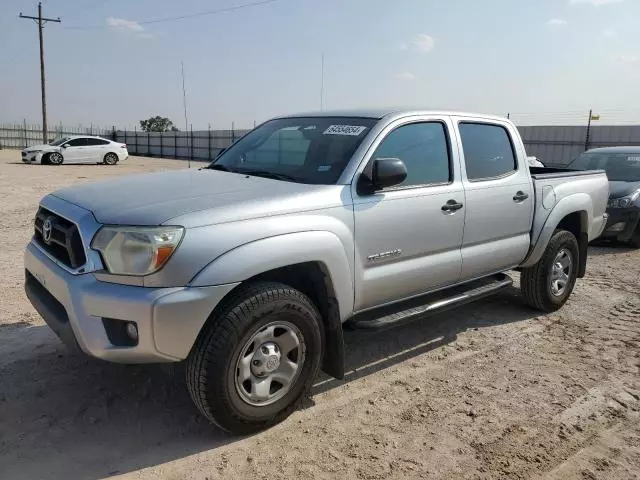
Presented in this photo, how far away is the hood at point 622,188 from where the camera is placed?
360 inches

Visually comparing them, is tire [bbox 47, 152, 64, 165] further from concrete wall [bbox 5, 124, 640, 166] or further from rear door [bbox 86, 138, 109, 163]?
concrete wall [bbox 5, 124, 640, 166]

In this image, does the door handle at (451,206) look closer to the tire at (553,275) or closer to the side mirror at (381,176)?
the side mirror at (381,176)

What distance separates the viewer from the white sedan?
1015 inches

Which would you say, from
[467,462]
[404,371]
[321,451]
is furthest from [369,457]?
[404,371]

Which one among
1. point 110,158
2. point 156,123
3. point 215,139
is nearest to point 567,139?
point 110,158

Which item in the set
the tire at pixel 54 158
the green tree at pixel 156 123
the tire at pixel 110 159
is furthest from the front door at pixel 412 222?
the green tree at pixel 156 123

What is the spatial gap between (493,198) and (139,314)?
3028mm

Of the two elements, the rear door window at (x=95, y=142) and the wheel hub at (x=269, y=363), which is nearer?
the wheel hub at (x=269, y=363)

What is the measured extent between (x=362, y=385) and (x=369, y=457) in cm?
89

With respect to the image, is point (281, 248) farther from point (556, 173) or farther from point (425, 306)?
point (556, 173)

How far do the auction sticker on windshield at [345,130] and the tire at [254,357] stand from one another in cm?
128

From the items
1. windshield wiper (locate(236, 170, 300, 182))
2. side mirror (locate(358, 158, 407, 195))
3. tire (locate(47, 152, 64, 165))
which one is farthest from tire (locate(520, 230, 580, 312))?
tire (locate(47, 152, 64, 165))

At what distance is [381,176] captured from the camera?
3488 mm

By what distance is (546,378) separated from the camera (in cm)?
410
